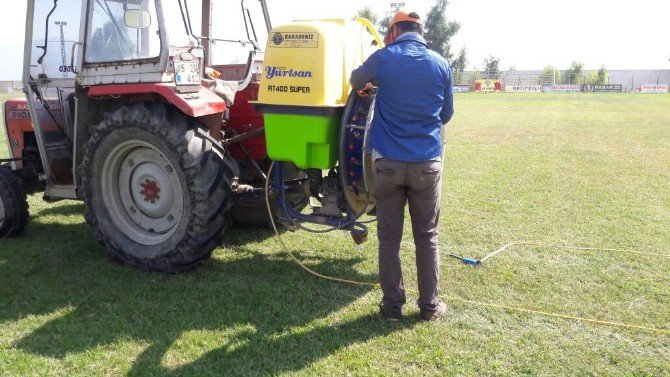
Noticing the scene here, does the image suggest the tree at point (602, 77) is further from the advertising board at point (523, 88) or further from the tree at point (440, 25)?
the tree at point (440, 25)

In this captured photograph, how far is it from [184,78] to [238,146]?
0.88 m

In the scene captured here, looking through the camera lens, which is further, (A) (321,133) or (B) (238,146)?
(B) (238,146)

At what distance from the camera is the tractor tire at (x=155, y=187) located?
439 centimetres

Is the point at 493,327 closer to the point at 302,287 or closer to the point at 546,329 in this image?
the point at 546,329

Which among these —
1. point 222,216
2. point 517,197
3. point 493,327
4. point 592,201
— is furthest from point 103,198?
point 592,201

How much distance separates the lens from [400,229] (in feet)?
12.9

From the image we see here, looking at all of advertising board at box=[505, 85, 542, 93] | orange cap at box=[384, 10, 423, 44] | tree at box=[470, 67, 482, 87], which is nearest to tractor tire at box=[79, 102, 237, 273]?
orange cap at box=[384, 10, 423, 44]

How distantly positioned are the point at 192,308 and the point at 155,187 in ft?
4.02

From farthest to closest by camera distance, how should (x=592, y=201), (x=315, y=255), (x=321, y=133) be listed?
(x=592, y=201) → (x=315, y=255) → (x=321, y=133)

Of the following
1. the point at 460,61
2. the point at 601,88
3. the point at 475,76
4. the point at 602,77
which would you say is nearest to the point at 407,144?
the point at 601,88

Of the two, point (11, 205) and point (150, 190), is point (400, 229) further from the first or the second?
point (11, 205)

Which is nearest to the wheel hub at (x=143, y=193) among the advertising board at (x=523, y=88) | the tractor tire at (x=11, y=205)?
the tractor tire at (x=11, y=205)

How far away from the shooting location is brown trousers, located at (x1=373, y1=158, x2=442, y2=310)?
3818 mm

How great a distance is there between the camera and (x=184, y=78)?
174 inches
